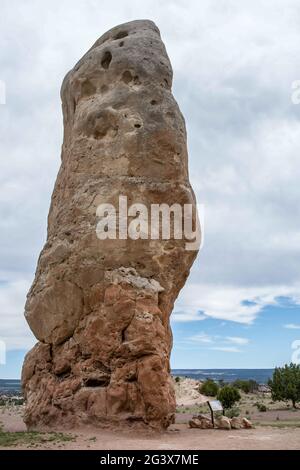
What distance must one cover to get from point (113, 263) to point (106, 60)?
639 cm

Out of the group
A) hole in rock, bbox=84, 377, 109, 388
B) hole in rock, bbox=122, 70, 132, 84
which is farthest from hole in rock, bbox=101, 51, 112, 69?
hole in rock, bbox=84, 377, 109, 388

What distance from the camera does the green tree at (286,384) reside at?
25.7 m

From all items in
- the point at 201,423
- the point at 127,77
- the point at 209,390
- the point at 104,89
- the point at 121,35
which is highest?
the point at 121,35

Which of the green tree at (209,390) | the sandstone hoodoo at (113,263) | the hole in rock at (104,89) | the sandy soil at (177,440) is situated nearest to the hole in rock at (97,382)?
the sandstone hoodoo at (113,263)

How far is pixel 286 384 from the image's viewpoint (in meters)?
26.0

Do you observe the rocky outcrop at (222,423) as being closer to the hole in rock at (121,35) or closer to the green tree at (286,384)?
the hole in rock at (121,35)

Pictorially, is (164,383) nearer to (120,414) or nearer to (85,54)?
(120,414)

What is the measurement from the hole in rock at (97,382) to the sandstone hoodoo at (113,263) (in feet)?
0.08

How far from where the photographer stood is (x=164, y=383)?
474 inches

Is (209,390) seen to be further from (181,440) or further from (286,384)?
(181,440)

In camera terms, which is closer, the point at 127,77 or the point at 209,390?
the point at 127,77

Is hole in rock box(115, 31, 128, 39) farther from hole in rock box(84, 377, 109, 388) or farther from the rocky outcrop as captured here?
the rocky outcrop

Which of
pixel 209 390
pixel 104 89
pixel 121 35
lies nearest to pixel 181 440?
pixel 104 89
